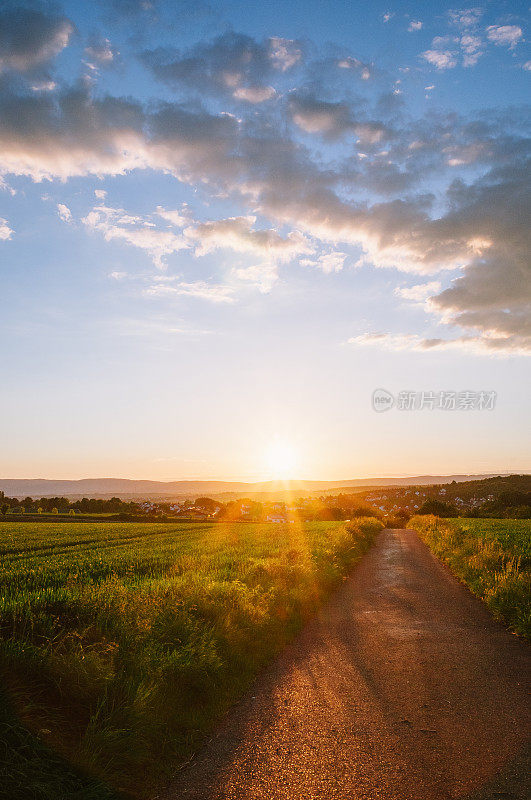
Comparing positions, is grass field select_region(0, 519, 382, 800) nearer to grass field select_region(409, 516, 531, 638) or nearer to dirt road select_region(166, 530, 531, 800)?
dirt road select_region(166, 530, 531, 800)

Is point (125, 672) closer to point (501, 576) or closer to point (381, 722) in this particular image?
point (381, 722)

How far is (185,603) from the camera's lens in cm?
852

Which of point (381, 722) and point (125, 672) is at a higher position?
point (125, 672)

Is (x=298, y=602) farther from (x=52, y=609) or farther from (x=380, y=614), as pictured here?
(x=52, y=609)

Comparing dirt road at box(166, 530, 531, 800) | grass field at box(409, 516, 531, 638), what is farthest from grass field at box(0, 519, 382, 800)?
grass field at box(409, 516, 531, 638)

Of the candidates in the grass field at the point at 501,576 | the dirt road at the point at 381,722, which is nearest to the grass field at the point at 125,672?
the dirt road at the point at 381,722

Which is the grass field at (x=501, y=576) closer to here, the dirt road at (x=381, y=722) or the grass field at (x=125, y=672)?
the dirt road at (x=381, y=722)

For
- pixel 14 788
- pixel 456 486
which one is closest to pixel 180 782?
pixel 14 788

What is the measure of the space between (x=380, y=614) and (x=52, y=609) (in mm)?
7916

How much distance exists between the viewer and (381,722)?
19.4 ft

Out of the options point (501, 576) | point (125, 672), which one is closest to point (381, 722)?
point (125, 672)

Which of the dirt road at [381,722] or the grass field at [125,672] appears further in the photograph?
the dirt road at [381,722]

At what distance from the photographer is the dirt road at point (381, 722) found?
181 inches

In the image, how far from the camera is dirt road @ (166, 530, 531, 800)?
181 inches
